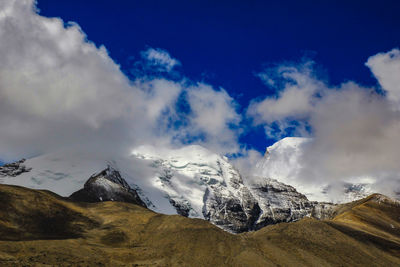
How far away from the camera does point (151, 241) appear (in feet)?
316

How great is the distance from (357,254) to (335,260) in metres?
9.01

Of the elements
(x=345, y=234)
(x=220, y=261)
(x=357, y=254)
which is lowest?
(x=220, y=261)

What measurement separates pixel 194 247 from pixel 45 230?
3725 cm

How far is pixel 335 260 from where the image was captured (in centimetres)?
8712

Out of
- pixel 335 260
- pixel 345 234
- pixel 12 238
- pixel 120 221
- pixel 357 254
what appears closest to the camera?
pixel 12 238

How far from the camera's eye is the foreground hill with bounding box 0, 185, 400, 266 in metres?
75.1

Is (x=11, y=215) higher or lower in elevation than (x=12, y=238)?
higher

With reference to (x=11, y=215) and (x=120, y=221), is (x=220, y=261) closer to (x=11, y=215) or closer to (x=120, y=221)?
(x=120, y=221)

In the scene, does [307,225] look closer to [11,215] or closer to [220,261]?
[220,261]

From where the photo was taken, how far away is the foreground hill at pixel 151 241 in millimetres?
75062

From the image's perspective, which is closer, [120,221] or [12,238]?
[12,238]

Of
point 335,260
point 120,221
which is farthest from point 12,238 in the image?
point 335,260

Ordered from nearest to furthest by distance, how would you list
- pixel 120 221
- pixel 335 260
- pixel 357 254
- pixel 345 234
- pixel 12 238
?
1. pixel 12 238
2. pixel 335 260
3. pixel 357 254
4. pixel 345 234
5. pixel 120 221

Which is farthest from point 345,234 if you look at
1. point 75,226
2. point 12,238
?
point 12,238
